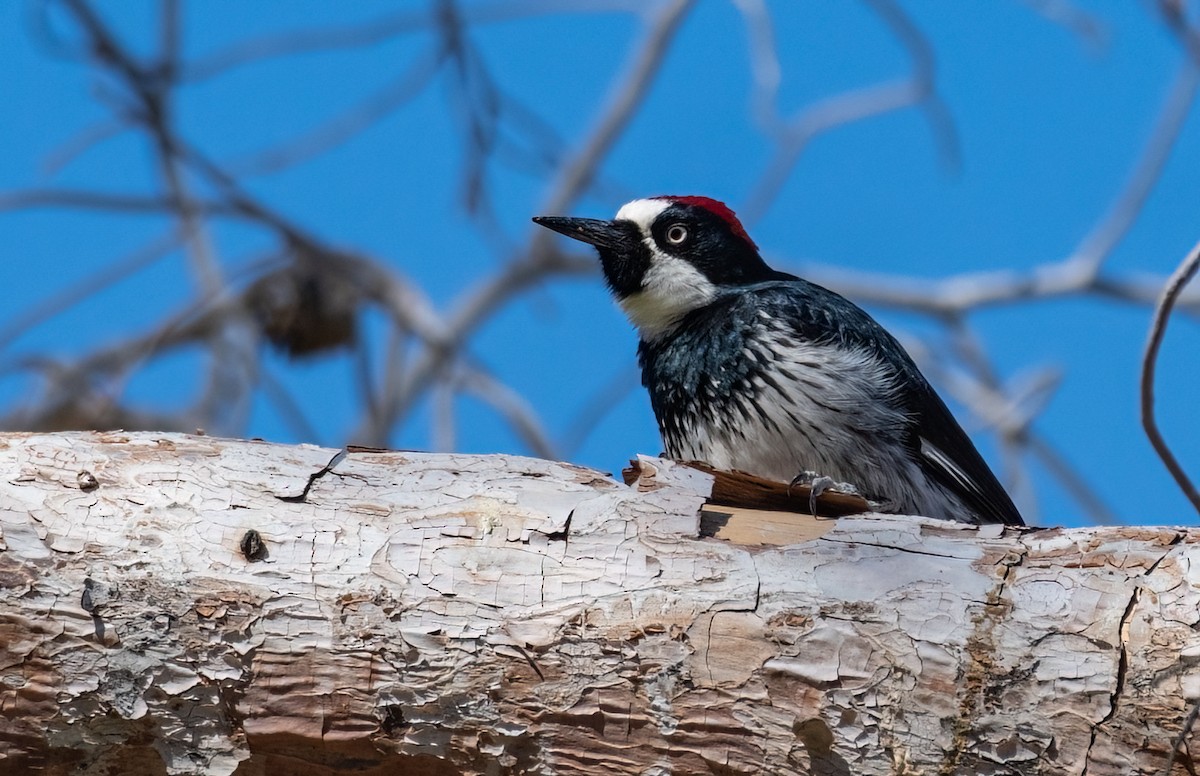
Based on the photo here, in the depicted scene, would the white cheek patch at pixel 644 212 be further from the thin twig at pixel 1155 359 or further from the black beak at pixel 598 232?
the thin twig at pixel 1155 359

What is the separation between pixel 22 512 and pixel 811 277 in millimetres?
5378

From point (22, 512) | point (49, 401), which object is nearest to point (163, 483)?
point (22, 512)

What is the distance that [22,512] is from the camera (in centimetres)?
273

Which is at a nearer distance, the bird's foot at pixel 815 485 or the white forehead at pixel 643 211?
the bird's foot at pixel 815 485

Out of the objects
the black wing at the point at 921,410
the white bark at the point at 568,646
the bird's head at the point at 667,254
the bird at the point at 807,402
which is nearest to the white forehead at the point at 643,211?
the bird's head at the point at 667,254

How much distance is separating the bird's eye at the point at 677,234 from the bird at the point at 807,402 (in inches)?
9.8

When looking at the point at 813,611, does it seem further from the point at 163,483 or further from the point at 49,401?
the point at 49,401

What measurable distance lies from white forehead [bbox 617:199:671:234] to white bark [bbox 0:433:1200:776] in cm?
222

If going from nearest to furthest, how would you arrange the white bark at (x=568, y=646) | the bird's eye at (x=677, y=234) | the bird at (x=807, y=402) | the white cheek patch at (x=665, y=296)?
the white bark at (x=568, y=646) < the bird at (x=807, y=402) < the white cheek patch at (x=665, y=296) < the bird's eye at (x=677, y=234)

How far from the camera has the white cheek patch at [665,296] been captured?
4.59 metres

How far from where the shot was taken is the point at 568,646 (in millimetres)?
2654

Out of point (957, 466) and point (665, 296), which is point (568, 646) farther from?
point (665, 296)

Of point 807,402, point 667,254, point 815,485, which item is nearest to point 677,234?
point 667,254

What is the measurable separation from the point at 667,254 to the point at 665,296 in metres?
0.19
